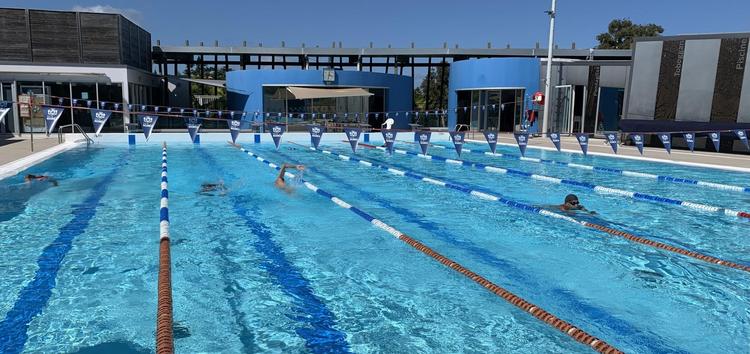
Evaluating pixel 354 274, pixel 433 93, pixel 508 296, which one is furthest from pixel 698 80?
pixel 433 93

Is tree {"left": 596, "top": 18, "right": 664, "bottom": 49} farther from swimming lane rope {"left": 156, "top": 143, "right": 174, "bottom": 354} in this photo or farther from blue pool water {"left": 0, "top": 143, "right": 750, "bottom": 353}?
swimming lane rope {"left": 156, "top": 143, "right": 174, "bottom": 354}

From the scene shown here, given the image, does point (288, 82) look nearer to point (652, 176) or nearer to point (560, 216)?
point (652, 176)

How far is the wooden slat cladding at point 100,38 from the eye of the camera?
77.2 feet

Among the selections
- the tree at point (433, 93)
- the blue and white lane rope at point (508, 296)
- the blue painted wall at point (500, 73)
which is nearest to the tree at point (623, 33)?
the tree at point (433, 93)

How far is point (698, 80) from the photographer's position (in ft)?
57.1

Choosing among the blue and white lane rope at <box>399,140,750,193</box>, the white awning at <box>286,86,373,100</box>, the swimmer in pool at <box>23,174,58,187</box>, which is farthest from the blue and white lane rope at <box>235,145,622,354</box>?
the white awning at <box>286,86,373,100</box>

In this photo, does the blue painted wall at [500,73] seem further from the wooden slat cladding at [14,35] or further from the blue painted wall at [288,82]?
the wooden slat cladding at [14,35]

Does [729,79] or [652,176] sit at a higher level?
[729,79]

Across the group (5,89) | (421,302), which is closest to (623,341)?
(421,302)

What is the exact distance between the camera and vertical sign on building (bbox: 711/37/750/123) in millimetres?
16391

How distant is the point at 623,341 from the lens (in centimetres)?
391

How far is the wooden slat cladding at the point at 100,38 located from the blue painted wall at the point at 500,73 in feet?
54.3

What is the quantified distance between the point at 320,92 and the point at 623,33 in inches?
1583

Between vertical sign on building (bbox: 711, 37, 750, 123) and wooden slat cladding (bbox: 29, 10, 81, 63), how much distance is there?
83.4 feet
